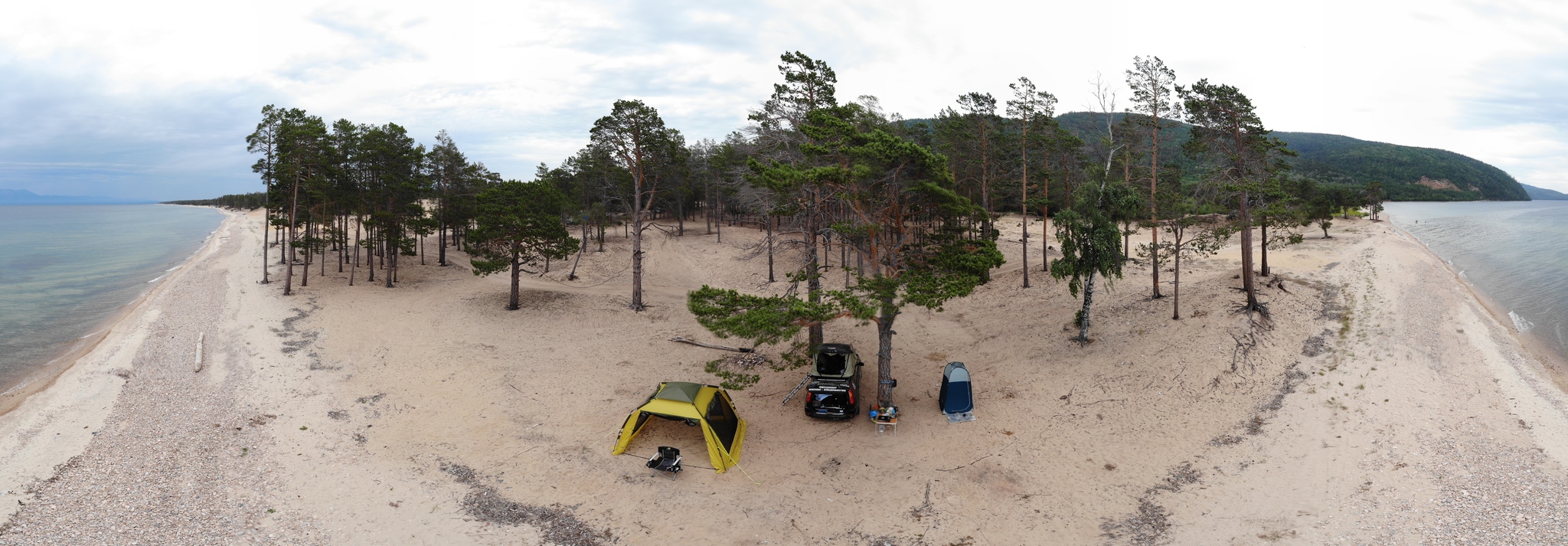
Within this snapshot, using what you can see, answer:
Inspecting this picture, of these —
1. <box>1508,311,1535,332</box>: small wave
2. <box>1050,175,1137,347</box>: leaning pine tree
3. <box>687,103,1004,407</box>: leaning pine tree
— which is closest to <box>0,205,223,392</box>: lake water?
<box>687,103,1004,407</box>: leaning pine tree

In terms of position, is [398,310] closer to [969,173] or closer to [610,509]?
[610,509]

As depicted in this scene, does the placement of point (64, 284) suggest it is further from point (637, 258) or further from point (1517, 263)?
point (1517, 263)

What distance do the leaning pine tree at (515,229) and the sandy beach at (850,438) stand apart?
3.15 meters

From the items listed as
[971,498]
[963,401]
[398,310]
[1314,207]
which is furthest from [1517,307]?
[398,310]

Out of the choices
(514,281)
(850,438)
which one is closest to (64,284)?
(514,281)

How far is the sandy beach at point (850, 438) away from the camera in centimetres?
944

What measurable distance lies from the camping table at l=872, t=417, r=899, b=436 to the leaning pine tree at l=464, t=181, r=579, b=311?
16087 millimetres

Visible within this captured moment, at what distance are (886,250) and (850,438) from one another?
14.1ft

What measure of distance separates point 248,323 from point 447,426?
15.2 metres

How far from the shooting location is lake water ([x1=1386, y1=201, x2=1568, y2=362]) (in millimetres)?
22688

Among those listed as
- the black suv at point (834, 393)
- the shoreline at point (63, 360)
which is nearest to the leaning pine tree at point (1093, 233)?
the black suv at point (834, 393)

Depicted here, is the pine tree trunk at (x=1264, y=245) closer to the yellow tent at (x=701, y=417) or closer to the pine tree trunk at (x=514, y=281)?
the yellow tent at (x=701, y=417)

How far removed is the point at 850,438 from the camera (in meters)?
12.9

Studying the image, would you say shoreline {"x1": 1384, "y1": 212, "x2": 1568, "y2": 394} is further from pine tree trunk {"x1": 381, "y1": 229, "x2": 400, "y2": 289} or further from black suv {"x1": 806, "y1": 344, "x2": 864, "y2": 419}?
pine tree trunk {"x1": 381, "y1": 229, "x2": 400, "y2": 289}
